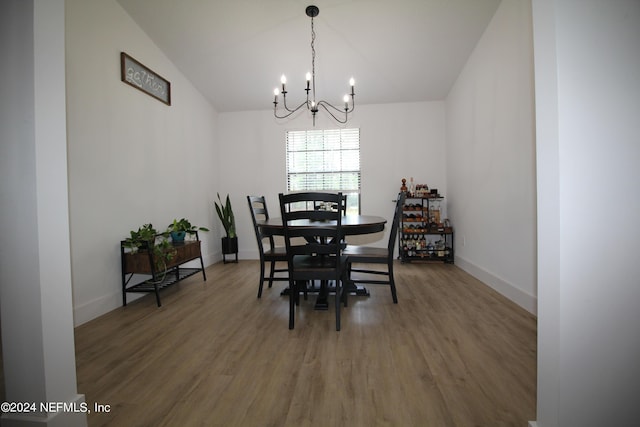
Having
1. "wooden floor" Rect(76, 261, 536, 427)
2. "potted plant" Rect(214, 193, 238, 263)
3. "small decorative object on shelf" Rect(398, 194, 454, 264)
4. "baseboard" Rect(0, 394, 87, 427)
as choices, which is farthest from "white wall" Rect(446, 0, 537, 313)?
"potted plant" Rect(214, 193, 238, 263)

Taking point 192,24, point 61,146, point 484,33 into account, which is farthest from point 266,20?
point 61,146

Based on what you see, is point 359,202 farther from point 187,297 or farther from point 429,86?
point 187,297

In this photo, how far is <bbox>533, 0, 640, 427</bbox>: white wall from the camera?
0.87 meters

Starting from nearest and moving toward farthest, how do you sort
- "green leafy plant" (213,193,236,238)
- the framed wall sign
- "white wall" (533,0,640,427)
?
"white wall" (533,0,640,427) → the framed wall sign → "green leafy plant" (213,193,236,238)

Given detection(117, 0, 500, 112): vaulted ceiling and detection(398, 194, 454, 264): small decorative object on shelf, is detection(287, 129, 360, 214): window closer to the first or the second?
detection(117, 0, 500, 112): vaulted ceiling

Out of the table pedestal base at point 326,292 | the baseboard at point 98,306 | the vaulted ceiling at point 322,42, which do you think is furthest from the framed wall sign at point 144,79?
the table pedestal base at point 326,292

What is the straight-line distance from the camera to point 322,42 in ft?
10.9

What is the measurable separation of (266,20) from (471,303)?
353 cm

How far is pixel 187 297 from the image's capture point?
2.88 meters

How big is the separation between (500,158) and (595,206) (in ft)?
7.23

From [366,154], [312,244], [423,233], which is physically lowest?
[423,233]

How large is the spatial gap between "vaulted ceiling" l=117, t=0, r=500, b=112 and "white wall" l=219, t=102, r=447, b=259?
1.16ft

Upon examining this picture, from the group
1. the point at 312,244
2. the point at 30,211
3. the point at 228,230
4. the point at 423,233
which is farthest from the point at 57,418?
the point at 423,233

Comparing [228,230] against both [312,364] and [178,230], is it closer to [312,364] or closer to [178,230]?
[178,230]
